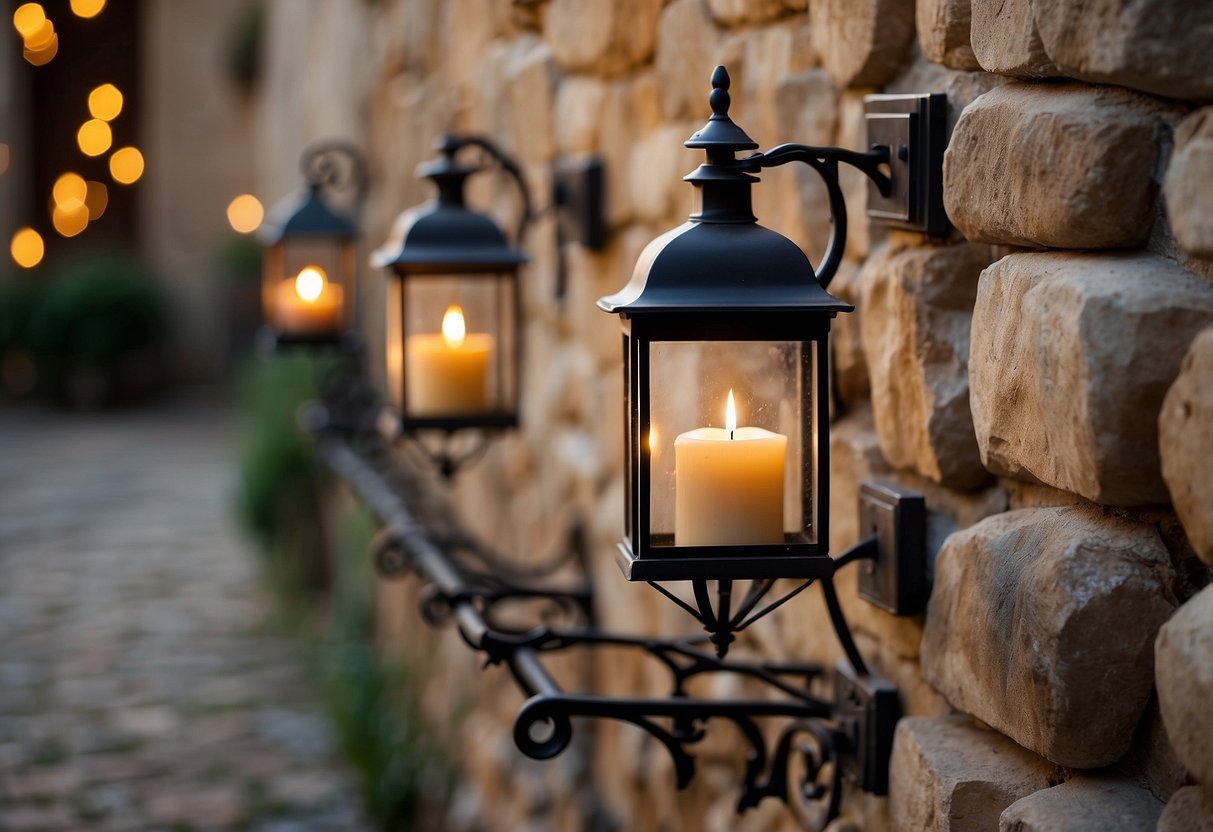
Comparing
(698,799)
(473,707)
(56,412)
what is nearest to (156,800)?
(473,707)

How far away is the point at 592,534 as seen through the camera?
2490 millimetres

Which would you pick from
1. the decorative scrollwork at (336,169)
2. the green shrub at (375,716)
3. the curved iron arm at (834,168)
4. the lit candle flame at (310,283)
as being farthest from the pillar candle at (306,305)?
the curved iron arm at (834,168)

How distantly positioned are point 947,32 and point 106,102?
10866 mm

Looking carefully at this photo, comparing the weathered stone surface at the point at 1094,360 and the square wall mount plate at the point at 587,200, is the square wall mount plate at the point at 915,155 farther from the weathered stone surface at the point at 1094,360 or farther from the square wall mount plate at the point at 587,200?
the square wall mount plate at the point at 587,200

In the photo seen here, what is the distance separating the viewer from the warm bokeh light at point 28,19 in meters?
10.8

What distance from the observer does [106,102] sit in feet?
36.8

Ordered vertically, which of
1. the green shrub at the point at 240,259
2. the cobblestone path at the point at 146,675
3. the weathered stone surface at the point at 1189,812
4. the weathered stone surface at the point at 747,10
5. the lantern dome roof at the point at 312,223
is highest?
the green shrub at the point at 240,259

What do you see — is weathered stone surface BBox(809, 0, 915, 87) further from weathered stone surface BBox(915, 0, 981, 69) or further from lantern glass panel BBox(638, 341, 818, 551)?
lantern glass panel BBox(638, 341, 818, 551)

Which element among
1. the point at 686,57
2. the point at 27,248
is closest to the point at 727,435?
the point at 686,57

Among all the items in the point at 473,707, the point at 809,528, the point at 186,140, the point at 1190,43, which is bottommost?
the point at 473,707

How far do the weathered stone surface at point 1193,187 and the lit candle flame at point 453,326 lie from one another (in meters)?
1.43

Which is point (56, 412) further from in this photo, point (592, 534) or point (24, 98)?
point (592, 534)

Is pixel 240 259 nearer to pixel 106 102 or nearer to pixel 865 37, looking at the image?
pixel 106 102

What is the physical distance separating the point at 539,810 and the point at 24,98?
957 centimetres
